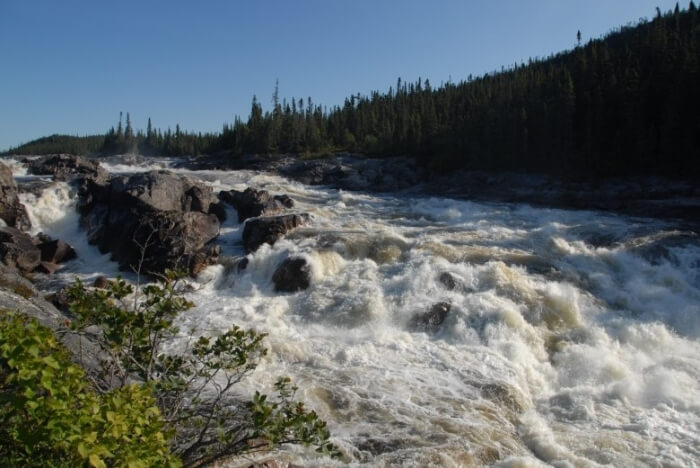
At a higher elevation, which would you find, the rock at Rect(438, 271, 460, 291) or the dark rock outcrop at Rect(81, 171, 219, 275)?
the dark rock outcrop at Rect(81, 171, 219, 275)

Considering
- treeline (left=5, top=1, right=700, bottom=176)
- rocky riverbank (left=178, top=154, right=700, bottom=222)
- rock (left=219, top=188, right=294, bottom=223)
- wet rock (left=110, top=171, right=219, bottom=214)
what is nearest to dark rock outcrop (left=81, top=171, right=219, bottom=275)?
wet rock (left=110, top=171, right=219, bottom=214)

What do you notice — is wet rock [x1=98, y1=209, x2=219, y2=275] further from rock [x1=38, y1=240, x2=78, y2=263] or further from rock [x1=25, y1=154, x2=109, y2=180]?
rock [x1=25, y1=154, x2=109, y2=180]

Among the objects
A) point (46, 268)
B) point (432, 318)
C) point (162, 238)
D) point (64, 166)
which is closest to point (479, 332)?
point (432, 318)

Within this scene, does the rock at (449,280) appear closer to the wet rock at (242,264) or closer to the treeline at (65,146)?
the wet rock at (242,264)

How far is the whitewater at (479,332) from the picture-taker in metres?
9.29

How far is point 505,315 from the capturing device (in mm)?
14289

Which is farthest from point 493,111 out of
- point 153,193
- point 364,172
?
point 153,193

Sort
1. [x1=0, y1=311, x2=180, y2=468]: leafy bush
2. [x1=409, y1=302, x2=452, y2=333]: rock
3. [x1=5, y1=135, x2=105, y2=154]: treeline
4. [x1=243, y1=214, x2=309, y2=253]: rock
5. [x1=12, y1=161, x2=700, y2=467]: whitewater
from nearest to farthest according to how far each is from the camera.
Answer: [x1=0, y1=311, x2=180, y2=468]: leafy bush < [x1=12, y1=161, x2=700, y2=467]: whitewater < [x1=409, y1=302, x2=452, y2=333]: rock < [x1=243, y1=214, x2=309, y2=253]: rock < [x1=5, y1=135, x2=105, y2=154]: treeline

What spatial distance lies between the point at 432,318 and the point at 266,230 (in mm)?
9125

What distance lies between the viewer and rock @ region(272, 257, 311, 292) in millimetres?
17266

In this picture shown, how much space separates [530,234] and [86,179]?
23055mm

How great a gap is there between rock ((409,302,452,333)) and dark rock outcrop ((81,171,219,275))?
9199 mm

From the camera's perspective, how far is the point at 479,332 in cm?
1396

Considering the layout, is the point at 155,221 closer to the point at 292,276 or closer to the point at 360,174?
the point at 292,276
